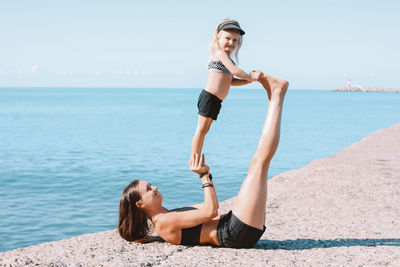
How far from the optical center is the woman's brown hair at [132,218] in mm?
5426

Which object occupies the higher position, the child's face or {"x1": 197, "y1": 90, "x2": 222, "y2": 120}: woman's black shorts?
the child's face

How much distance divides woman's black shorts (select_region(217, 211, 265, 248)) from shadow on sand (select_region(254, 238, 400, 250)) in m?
0.39

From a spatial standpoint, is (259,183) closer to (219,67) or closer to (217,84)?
(217,84)

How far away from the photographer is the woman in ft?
17.1

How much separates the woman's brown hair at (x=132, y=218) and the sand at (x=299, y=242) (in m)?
0.15

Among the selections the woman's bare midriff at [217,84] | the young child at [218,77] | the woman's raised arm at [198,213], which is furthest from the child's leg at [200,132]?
the woman's bare midriff at [217,84]

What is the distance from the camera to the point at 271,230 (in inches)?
275

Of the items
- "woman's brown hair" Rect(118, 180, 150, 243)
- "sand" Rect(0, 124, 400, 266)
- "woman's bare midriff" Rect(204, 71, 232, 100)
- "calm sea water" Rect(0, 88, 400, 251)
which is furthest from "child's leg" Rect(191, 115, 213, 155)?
"calm sea water" Rect(0, 88, 400, 251)

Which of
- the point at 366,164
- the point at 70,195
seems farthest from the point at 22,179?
the point at 366,164

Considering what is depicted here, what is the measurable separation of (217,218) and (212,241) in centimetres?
30

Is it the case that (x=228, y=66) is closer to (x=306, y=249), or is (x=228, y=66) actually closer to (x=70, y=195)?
(x=306, y=249)

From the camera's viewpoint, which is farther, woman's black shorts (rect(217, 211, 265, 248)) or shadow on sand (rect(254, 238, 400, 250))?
shadow on sand (rect(254, 238, 400, 250))

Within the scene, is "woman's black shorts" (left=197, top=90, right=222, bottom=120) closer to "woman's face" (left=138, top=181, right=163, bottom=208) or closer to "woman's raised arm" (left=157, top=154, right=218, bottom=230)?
"woman's raised arm" (left=157, top=154, right=218, bottom=230)

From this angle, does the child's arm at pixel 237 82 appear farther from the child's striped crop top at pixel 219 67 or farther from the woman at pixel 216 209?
the woman at pixel 216 209
